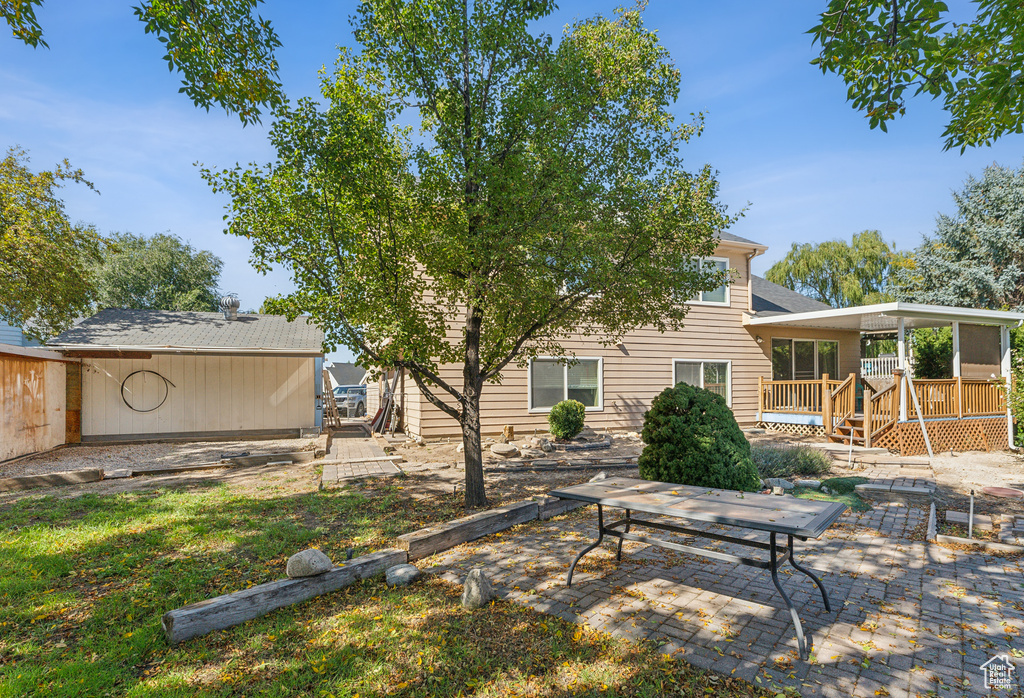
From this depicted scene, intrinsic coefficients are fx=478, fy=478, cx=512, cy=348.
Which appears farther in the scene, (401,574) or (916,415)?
(916,415)

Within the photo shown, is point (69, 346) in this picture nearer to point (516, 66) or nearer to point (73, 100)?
point (73, 100)

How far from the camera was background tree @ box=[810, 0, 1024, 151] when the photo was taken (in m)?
3.87

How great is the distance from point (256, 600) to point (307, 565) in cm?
39

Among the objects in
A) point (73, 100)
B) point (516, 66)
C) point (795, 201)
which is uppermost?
point (795, 201)

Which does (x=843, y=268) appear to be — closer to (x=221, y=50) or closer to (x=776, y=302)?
(x=776, y=302)

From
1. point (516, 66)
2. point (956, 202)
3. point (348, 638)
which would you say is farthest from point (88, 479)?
point (956, 202)

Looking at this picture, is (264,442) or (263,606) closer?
(263,606)

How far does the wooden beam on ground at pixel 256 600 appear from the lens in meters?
2.98

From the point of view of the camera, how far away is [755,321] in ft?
46.5

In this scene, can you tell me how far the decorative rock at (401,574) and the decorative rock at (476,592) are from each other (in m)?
0.54

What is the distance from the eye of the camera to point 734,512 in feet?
10.3

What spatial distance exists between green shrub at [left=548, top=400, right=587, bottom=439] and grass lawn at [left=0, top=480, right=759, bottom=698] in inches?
248

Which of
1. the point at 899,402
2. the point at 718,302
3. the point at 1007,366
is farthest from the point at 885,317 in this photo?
the point at 718,302

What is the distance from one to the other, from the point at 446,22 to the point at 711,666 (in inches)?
Result: 243
